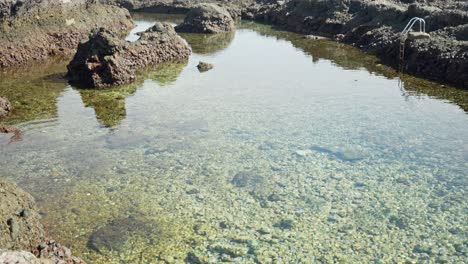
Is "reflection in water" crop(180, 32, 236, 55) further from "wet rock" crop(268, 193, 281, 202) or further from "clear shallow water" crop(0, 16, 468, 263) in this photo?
"wet rock" crop(268, 193, 281, 202)

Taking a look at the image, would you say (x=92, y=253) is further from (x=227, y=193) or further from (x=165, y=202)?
(x=227, y=193)

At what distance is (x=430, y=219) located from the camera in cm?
793

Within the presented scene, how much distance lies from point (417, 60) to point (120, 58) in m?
10.3

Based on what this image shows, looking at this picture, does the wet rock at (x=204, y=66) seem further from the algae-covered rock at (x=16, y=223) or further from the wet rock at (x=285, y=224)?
the algae-covered rock at (x=16, y=223)

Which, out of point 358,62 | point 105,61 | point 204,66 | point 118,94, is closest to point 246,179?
point 118,94

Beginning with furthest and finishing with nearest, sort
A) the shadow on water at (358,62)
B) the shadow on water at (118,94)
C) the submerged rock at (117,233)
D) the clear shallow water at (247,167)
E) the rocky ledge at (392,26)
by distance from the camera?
the rocky ledge at (392,26), the shadow on water at (358,62), the shadow on water at (118,94), the clear shallow water at (247,167), the submerged rock at (117,233)

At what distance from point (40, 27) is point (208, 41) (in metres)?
8.33

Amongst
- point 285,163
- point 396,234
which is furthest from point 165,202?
point 396,234

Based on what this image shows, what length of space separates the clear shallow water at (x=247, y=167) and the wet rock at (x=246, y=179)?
2cm

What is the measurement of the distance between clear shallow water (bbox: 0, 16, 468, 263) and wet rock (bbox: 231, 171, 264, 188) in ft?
0.07

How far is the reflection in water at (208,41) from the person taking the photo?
23297 mm

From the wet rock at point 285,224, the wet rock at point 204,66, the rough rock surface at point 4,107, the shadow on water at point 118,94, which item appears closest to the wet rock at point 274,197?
the wet rock at point 285,224

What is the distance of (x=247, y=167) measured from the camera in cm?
988

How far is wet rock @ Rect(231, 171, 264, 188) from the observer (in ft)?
30.1
